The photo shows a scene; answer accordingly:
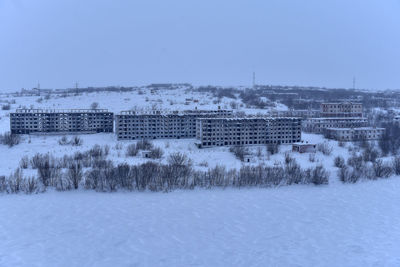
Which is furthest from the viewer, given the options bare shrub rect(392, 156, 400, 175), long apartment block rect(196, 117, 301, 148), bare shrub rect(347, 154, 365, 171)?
long apartment block rect(196, 117, 301, 148)

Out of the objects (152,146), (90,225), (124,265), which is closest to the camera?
(124,265)

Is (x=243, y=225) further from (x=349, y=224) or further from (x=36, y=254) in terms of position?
(x=36, y=254)

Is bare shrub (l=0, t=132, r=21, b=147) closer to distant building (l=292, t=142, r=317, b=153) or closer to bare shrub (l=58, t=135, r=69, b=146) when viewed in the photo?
bare shrub (l=58, t=135, r=69, b=146)

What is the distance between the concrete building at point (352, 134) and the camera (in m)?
17.0

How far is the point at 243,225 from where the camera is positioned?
667cm

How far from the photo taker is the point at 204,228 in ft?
21.4

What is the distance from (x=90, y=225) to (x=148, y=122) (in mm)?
9854

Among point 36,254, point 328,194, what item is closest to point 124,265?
point 36,254

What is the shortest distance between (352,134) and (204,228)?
12692 mm

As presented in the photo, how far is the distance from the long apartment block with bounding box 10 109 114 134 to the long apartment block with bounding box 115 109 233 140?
1713 millimetres

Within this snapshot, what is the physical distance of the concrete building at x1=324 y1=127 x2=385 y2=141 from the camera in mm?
17000

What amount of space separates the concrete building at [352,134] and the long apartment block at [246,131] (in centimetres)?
219

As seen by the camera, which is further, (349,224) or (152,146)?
(152,146)

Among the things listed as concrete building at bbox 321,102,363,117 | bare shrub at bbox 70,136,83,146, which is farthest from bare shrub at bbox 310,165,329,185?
concrete building at bbox 321,102,363,117
